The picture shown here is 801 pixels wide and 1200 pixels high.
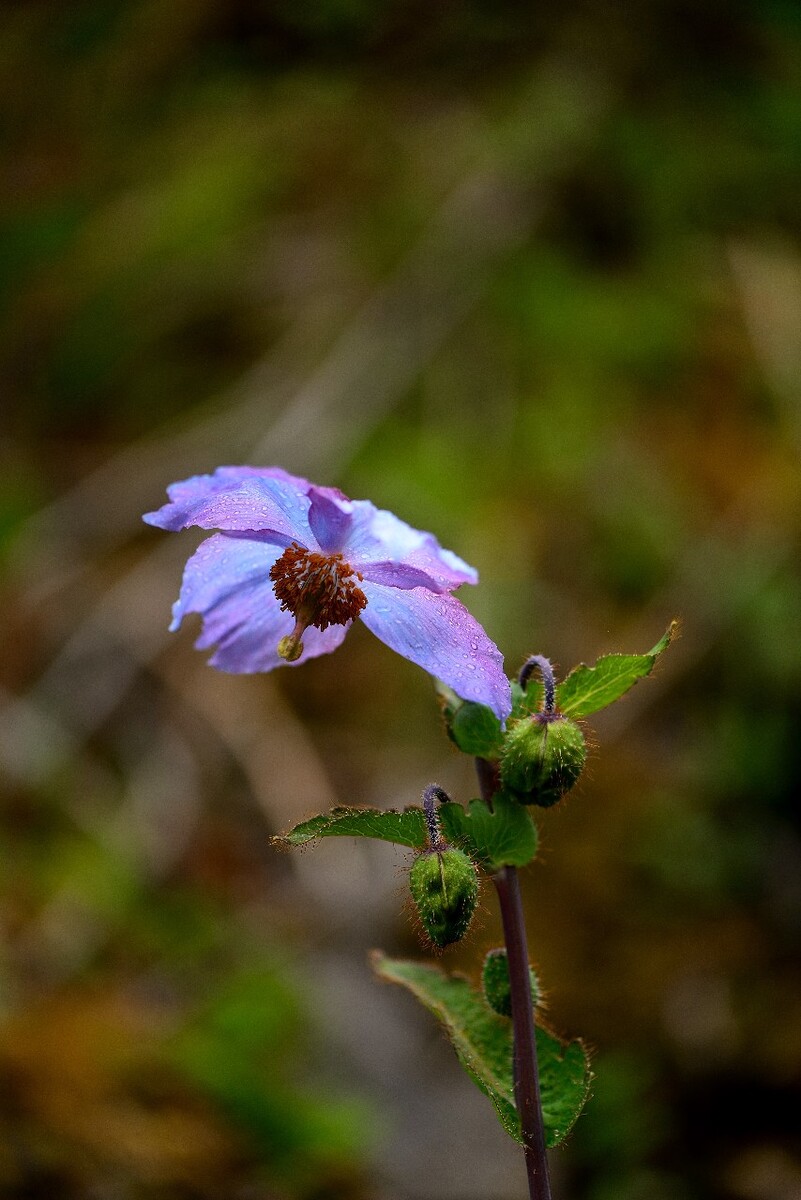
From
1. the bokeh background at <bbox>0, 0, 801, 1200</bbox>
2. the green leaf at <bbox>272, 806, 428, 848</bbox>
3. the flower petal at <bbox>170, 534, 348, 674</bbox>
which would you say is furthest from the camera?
the bokeh background at <bbox>0, 0, 801, 1200</bbox>

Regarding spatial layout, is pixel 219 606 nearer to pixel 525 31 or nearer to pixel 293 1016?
pixel 293 1016

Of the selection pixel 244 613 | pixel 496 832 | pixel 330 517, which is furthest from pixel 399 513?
pixel 496 832

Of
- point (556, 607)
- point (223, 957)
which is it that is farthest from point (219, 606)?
point (556, 607)

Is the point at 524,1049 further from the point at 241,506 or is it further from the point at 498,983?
the point at 241,506

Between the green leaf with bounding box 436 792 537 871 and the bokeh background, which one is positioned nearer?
the green leaf with bounding box 436 792 537 871

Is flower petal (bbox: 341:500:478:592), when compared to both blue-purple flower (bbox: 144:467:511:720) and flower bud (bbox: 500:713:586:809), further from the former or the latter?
flower bud (bbox: 500:713:586:809)

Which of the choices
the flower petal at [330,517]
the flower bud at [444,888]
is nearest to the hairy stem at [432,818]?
the flower bud at [444,888]

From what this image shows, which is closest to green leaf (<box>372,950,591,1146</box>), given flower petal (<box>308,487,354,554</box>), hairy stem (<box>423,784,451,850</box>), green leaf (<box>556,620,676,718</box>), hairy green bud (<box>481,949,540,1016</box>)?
hairy green bud (<box>481,949,540,1016</box>)
